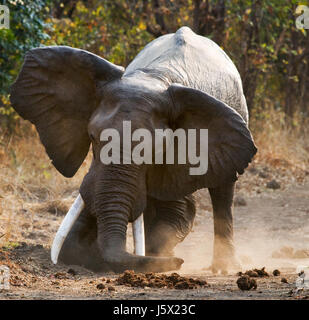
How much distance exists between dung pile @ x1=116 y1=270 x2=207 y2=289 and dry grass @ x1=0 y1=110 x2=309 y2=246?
124 centimetres

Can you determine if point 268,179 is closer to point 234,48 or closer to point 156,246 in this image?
point 234,48

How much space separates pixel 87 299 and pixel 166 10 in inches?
293

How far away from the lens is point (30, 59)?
591 cm

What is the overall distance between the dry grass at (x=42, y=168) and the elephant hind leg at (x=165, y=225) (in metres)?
1.06

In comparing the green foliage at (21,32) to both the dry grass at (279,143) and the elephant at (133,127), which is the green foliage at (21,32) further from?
the dry grass at (279,143)

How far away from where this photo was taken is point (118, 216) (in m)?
5.18

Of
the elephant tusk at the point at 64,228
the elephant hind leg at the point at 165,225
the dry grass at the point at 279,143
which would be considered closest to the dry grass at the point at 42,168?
the dry grass at the point at 279,143

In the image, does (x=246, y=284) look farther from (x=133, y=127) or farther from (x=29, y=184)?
(x=29, y=184)

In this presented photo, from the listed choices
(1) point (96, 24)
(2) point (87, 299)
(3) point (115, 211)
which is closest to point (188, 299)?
(2) point (87, 299)

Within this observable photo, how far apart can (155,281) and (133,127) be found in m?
1.05

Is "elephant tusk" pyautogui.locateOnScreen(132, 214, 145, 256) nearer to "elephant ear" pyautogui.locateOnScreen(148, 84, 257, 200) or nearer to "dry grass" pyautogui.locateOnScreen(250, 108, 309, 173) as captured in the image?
"elephant ear" pyautogui.locateOnScreen(148, 84, 257, 200)

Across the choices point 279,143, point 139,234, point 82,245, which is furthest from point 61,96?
point 279,143

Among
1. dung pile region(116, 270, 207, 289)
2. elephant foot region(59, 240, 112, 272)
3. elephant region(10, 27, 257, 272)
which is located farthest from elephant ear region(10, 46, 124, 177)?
dung pile region(116, 270, 207, 289)

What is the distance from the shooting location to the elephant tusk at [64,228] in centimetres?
565
